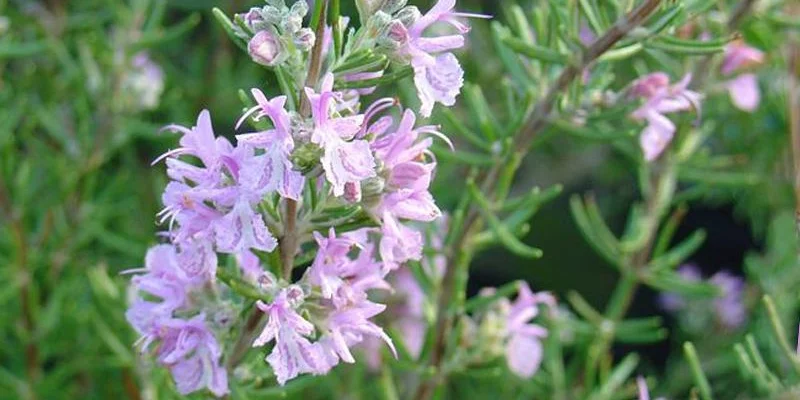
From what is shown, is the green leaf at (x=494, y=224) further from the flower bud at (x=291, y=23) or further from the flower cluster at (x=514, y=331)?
the flower bud at (x=291, y=23)

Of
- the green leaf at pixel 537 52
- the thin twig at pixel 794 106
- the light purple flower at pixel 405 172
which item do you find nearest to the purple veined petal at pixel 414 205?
the light purple flower at pixel 405 172

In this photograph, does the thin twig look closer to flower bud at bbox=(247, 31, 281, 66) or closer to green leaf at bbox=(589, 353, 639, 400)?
green leaf at bbox=(589, 353, 639, 400)

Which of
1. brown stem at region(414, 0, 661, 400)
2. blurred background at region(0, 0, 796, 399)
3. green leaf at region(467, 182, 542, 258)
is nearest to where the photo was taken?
brown stem at region(414, 0, 661, 400)

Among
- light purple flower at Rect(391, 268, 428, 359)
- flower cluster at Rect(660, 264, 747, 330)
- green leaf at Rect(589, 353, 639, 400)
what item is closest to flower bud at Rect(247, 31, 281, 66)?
green leaf at Rect(589, 353, 639, 400)

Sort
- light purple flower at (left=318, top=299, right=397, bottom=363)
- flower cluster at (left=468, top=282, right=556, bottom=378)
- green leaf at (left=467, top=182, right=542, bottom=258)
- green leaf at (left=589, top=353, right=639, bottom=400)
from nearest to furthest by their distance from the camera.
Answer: light purple flower at (left=318, top=299, right=397, bottom=363), green leaf at (left=467, top=182, right=542, bottom=258), flower cluster at (left=468, top=282, right=556, bottom=378), green leaf at (left=589, top=353, right=639, bottom=400)

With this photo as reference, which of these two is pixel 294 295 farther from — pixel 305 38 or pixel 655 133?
pixel 655 133

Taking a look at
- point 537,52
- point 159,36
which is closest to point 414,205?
point 537,52
